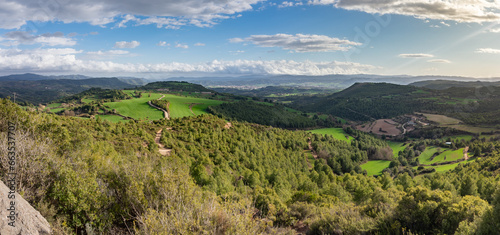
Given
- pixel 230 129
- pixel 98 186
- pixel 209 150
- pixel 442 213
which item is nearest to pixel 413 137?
pixel 230 129

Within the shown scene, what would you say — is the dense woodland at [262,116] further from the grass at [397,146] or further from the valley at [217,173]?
the grass at [397,146]

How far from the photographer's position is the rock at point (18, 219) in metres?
9.13

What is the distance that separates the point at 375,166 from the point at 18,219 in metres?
108

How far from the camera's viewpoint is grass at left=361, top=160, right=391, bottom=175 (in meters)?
88.7

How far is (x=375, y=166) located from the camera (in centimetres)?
9612

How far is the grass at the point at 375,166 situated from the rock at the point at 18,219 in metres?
96.2

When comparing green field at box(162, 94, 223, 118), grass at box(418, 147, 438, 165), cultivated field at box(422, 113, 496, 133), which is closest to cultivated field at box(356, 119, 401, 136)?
cultivated field at box(422, 113, 496, 133)

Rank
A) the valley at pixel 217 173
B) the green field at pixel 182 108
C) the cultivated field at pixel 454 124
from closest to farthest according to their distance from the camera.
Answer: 1. the valley at pixel 217 173
2. the green field at pixel 182 108
3. the cultivated field at pixel 454 124

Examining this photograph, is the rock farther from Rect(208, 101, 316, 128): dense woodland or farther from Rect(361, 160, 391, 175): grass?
Rect(208, 101, 316, 128): dense woodland

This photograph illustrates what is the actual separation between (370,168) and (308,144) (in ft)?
85.8

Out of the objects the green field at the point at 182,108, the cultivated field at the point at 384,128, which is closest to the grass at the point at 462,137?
the cultivated field at the point at 384,128

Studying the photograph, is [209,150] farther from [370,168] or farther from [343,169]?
[370,168]

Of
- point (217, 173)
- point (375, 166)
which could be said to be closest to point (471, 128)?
point (375, 166)

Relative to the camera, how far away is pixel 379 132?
548 feet
